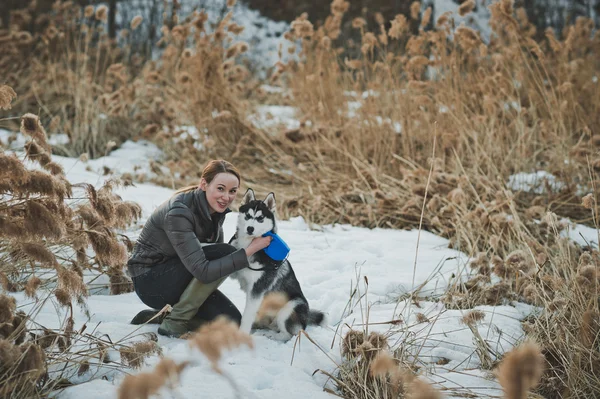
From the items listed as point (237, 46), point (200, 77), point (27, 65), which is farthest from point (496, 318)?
point (27, 65)

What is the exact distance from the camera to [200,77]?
6.34 metres

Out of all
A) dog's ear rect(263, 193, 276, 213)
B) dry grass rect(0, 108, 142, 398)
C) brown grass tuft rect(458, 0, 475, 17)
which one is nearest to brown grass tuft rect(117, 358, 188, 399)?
dry grass rect(0, 108, 142, 398)

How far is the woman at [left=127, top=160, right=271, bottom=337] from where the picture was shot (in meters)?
2.58

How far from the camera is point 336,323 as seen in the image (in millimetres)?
2990

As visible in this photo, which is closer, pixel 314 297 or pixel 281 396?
pixel 281 396

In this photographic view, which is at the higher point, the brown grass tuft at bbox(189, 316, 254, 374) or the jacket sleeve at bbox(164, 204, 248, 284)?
the brown grass tuft at bbox(189, 316, 254, 374)

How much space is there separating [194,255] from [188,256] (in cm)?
3

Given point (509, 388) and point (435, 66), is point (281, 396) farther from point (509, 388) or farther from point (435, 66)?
point (435, 66)

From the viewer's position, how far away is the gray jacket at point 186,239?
2.55 m

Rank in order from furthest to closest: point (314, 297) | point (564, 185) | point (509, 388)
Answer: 1. point (564, 185)
2. point (314, 297)
3. point (509, 388)

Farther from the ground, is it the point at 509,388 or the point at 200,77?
the point at 200,77

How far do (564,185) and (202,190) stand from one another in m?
3.56

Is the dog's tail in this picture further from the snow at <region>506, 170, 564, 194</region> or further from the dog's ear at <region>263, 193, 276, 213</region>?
the snow at <region>506, 170, 564, 194</region>

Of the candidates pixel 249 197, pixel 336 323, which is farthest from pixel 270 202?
pixel 336 323
